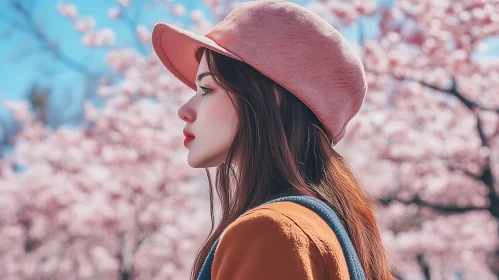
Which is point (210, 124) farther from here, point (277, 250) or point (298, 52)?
point (277, 250)

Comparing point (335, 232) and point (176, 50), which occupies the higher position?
point (176, 50)

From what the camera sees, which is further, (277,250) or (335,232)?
(335,232)

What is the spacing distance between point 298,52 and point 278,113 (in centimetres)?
14

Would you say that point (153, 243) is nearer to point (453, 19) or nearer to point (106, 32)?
point (106, 32)

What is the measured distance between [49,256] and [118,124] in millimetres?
3023

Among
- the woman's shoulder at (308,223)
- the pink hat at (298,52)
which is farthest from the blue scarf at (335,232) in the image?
the pink hat at (298,52)

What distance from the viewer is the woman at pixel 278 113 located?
1.12m

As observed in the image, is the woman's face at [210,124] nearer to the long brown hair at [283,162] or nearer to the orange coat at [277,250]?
the long brown hair at [283,162]

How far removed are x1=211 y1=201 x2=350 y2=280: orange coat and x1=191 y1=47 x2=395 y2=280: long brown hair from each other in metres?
0.17

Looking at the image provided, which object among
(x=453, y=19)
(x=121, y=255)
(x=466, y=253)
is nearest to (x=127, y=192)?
(x=121, y=255)

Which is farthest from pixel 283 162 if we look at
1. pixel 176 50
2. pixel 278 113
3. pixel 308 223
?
pixel 176 50

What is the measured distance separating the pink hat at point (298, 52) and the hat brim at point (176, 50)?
0.53 ft

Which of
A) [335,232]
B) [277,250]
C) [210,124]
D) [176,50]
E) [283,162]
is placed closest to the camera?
[277,250]

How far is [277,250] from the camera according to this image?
85 cm
